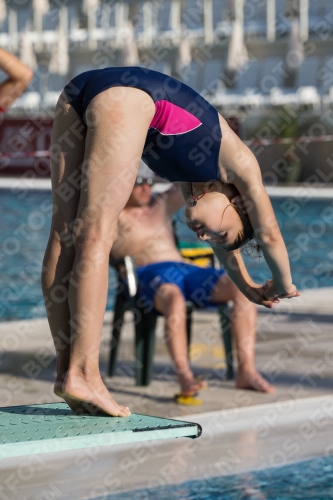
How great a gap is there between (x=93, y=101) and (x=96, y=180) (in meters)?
0.24

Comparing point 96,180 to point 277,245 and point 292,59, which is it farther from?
point 292,59

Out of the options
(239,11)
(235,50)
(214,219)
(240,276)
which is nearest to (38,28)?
→ (239,11)

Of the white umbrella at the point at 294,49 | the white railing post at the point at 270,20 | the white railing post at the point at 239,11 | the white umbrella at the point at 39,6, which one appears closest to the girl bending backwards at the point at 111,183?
the white umbrella at the point at 294,49

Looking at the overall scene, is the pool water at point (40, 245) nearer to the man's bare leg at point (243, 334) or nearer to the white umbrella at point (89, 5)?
the man's bare leg at point (243, 334)

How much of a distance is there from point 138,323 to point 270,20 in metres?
25.7

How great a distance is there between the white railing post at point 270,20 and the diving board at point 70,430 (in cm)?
2780

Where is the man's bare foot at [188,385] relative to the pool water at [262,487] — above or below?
above

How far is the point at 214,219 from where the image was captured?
9.82ft

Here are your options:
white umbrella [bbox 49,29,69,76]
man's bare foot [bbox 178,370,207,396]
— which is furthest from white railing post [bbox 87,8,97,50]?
man's bare foot [bbox 178,370,207,396]

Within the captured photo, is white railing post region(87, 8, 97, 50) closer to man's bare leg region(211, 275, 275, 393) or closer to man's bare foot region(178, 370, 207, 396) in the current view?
man's bare leg region(211, 275, 275, 393)

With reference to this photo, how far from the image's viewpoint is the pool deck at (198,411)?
3947 mm

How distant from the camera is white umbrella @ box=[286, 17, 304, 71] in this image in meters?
25.3

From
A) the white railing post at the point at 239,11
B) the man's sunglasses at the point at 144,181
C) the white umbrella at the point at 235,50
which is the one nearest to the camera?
the man's sunglasses at the point at 144,181

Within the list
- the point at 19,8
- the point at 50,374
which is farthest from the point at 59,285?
the point at 19,8
